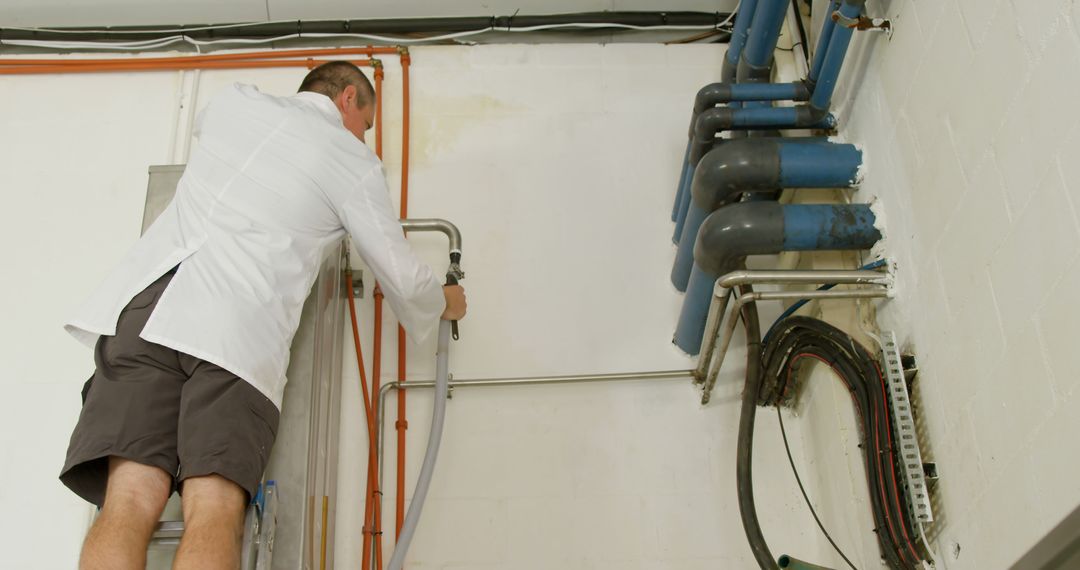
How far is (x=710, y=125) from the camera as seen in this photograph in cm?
245

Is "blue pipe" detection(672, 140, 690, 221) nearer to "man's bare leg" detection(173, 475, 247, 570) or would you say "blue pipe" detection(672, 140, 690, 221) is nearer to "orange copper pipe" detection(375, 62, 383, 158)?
"orange copper pipe" detection(375, 62, 383, 158)

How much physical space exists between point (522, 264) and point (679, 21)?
1033 mm

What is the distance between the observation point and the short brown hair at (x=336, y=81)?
2473 mm

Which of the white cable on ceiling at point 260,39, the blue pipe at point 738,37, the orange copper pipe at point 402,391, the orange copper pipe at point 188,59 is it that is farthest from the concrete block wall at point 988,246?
the orange copper pipe at point 188,59

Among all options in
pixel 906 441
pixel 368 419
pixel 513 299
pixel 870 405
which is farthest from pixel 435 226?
pixel 906 441

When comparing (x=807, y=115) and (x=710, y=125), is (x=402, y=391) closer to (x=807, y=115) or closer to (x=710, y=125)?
(x=710, y=125)

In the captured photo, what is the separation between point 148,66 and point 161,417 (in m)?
1.60

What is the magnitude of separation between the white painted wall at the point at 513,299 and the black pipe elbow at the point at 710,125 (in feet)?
1.31

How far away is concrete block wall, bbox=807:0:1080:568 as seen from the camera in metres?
1.53

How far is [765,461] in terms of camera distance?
255cm

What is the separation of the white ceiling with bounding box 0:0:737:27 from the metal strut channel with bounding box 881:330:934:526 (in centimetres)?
161

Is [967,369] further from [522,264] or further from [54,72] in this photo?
[54,72]

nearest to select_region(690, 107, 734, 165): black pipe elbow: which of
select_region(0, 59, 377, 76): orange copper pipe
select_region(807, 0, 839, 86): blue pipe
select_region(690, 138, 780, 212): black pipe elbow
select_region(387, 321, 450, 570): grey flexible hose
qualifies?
select_region(690, 138, 780, 212): black pipe elbow

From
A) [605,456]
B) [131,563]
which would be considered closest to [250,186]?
[131,563]
